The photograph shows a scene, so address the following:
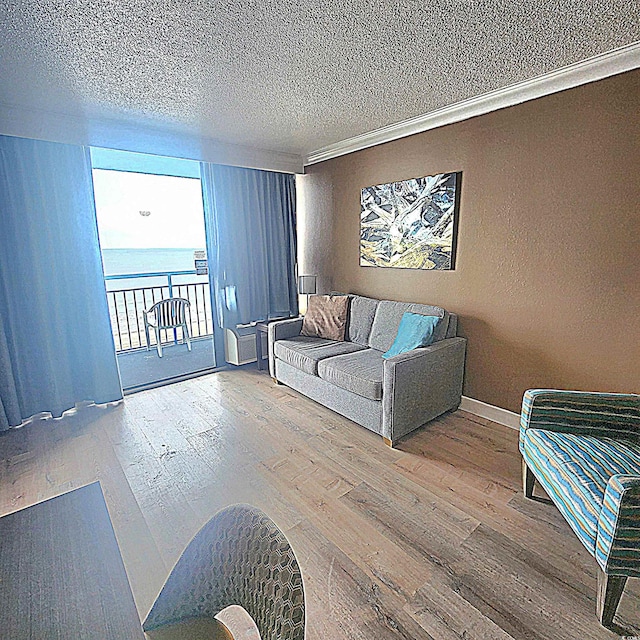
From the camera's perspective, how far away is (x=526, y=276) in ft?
8.91

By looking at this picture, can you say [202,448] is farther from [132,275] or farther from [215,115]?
[132,275]

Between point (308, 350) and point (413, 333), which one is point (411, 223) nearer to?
point (413, 333)

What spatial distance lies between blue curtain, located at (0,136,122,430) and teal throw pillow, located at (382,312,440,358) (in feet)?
8.49

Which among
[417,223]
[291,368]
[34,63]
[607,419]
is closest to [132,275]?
[291,368]

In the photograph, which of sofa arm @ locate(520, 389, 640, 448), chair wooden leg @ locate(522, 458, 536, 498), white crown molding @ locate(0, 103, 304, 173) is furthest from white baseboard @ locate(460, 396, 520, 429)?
white crown molding @ locate(0, 103, 304, 173)

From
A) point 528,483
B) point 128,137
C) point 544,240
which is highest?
point 128,137

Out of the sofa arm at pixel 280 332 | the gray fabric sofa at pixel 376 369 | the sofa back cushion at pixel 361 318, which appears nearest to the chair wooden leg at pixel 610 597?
the gray fabric sofa at pixel 376 369

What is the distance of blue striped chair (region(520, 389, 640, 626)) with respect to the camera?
1346 millimetres

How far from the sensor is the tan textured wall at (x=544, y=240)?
2262mm

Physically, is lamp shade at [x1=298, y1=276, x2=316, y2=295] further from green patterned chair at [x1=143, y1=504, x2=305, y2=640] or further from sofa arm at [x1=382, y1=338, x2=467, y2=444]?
green patterned chair at [x1=143, y1=504, x2=305, y2=640]

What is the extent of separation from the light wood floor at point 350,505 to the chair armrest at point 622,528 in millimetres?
273

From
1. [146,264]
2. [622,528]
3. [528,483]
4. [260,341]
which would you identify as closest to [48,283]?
[260,341]

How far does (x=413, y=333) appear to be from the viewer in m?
3.00

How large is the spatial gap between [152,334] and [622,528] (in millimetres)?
5973
